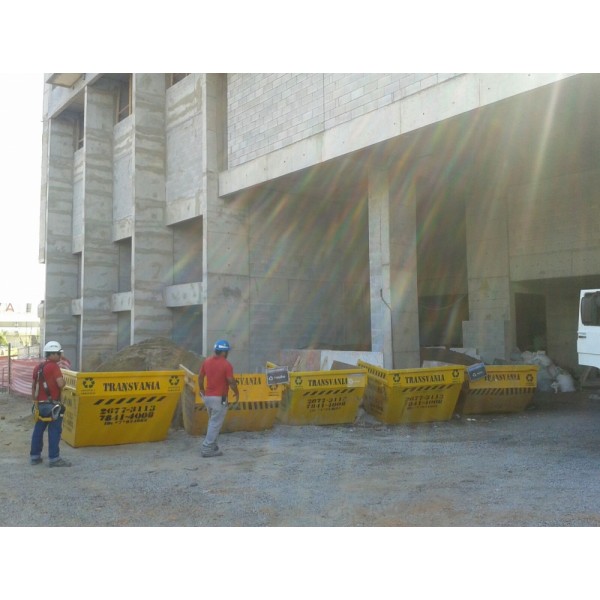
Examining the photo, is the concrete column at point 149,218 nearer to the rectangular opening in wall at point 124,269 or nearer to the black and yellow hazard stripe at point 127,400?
the rectangular opening in wall at point 124,269

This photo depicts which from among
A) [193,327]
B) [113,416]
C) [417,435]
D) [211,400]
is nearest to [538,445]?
[417,435]

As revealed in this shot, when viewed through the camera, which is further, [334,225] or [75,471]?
[334,225]

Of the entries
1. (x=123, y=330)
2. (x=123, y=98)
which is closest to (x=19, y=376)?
(x=123, y=330)

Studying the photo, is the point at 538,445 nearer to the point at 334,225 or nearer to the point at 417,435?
the point at 417,435

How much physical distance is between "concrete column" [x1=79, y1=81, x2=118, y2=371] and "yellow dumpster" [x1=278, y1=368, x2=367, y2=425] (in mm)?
15860

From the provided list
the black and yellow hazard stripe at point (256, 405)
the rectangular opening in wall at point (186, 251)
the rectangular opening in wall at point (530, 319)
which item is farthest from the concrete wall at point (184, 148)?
the rectangular opening in wall at point (530, 319)

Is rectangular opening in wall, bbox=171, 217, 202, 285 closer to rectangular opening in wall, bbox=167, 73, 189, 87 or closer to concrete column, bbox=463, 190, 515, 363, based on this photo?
rectangular opening in wall, bbox=167, 73, 189, 87

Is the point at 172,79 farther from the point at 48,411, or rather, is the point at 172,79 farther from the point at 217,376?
the point at 48,411

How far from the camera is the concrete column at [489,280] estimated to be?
17672mm

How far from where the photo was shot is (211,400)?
8.34m

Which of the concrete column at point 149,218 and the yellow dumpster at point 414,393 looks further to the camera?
the concrete column at point 149,218

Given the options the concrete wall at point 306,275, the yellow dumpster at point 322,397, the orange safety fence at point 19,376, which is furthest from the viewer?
the concrete wall at point 306,275

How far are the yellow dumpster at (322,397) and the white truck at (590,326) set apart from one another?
13.1 ft

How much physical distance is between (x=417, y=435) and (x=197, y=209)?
12112mm
